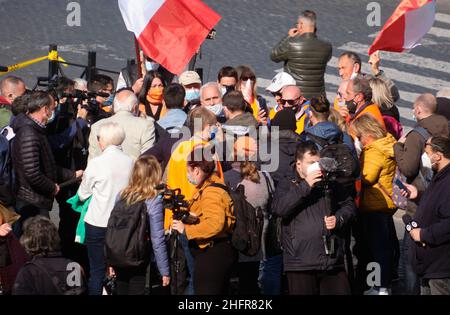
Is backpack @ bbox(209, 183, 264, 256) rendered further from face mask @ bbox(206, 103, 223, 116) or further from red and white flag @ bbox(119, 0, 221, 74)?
red and white flag @ bbox(119, 0, 221, 74)

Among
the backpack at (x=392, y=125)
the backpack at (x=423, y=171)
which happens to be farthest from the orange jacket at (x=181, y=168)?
the backpack at (x=392, y=125)

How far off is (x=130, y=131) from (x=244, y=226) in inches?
87.7

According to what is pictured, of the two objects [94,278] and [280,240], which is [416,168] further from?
[94,278]

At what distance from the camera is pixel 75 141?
36.2 feet

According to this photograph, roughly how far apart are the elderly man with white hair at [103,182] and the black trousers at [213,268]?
4.39ft

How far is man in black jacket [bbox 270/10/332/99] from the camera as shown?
12695 millimetres

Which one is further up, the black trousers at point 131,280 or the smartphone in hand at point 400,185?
the smartphone in hand at point 400,185

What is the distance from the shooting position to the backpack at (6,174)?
396 inches

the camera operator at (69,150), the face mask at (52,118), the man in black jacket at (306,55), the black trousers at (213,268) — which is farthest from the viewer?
the man in black jacket at (306,55)

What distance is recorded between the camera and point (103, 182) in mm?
9688

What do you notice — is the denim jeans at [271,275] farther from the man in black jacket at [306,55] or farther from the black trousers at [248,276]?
the man in black jacket at [306,55]

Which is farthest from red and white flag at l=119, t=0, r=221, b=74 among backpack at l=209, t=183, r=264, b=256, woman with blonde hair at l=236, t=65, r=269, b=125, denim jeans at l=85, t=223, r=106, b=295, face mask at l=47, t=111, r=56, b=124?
backpack at l=209, t=183, r=264, b=256
